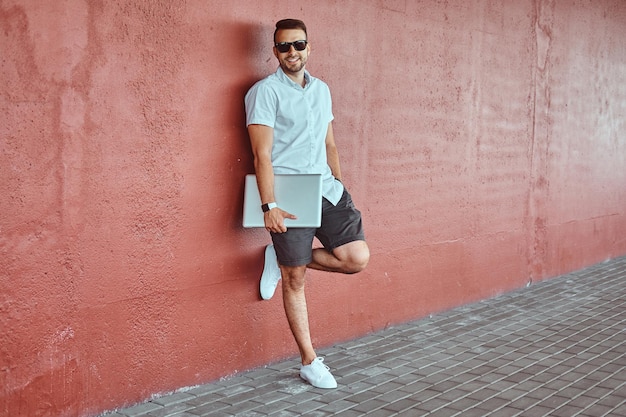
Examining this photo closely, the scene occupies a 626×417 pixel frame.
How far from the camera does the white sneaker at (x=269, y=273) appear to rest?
5.07 m

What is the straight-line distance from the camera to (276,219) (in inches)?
184

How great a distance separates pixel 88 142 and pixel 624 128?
762 centimetres

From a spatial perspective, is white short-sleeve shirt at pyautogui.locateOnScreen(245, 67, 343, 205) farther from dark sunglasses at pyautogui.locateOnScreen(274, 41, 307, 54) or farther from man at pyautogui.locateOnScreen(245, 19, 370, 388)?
dark sunglasses at pyautogui.locateOnScreen(274, 41, 307, 54)

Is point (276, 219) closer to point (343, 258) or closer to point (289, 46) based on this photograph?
point (343, 258)

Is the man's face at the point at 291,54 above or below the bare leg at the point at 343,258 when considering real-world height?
above

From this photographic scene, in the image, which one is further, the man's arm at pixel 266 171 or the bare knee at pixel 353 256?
the bare knee at pixel 353 256

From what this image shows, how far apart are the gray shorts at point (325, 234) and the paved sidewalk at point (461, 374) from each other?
71cm

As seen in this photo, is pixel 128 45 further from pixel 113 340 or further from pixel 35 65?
pixel 113 340

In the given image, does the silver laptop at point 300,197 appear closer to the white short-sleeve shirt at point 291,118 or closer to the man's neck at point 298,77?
the white short-sleeve shirt at point 291,118

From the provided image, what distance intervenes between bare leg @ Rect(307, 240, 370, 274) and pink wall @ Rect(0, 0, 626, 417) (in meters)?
0.36

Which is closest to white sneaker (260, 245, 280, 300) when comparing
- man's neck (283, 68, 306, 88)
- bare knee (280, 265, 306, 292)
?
bare knee (280, 265, 306, 292)

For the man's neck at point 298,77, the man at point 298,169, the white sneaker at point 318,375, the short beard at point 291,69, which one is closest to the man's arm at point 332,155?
the man at point 298,169

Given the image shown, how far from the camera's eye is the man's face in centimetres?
468

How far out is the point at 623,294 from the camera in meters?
7.93
